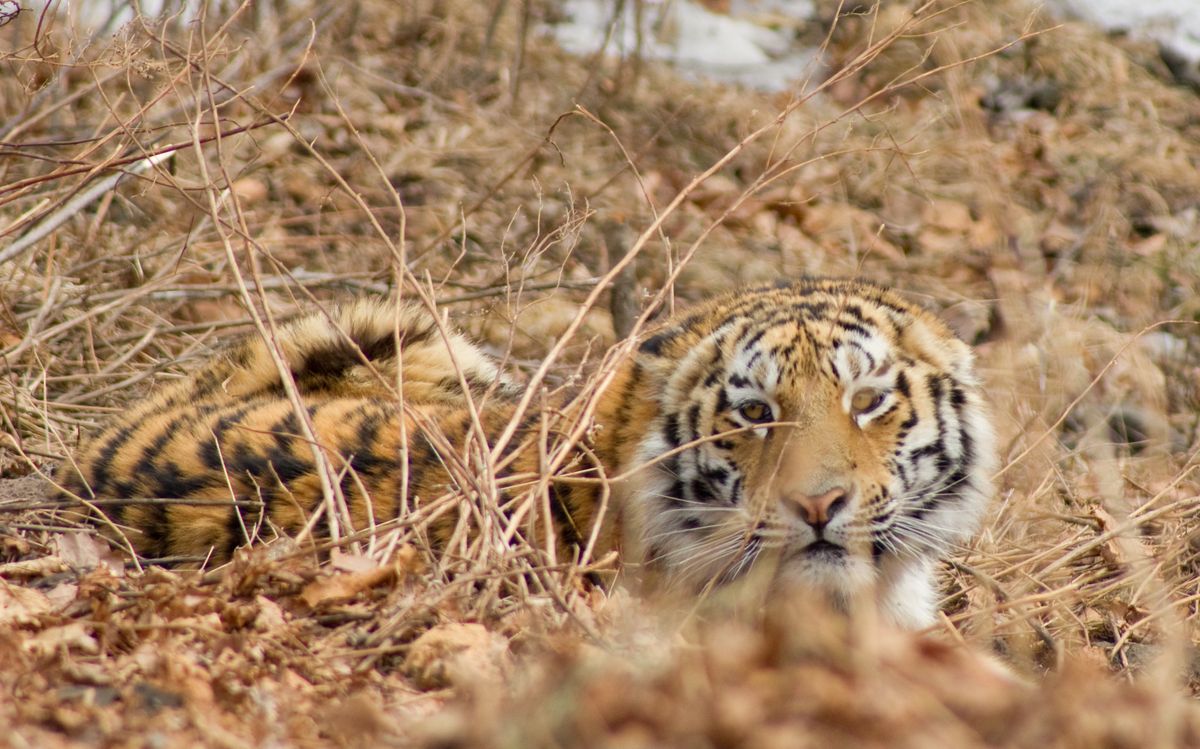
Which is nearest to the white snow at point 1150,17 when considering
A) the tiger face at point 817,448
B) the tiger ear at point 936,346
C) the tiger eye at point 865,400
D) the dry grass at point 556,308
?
the dry grass at point 556,308

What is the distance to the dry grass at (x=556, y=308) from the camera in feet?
6.23

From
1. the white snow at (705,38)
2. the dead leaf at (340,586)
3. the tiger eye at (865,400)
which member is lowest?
the dead leaf at (340,586)

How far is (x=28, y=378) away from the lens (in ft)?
16.1

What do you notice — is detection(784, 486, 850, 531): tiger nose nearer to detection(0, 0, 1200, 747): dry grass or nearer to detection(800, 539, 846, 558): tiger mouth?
detection(800, 539, 846, 558): tiger mouth

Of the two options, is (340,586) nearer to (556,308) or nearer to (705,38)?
(556,308)

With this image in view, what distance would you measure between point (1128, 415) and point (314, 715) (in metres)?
5.07

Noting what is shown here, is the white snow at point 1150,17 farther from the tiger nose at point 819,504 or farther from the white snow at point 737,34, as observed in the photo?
the tiger nose at point 819,504

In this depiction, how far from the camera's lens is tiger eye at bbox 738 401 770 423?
138 inches

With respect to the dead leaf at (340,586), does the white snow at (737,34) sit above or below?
above

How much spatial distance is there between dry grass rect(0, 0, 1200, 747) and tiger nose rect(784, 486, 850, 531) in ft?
1.18

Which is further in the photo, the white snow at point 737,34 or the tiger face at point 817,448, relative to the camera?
the white snow at point 737,34

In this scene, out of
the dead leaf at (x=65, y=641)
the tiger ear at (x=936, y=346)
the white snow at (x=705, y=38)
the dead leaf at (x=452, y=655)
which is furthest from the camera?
the white snow at (x=705, y=38)

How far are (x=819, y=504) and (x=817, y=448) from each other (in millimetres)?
154

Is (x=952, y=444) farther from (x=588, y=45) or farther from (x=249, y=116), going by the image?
(x=588, y=45)
